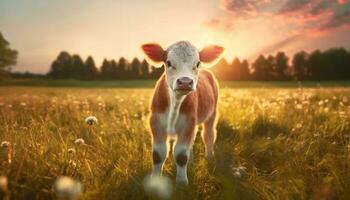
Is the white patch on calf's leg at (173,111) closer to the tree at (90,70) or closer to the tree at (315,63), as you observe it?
the tree at (315,63)

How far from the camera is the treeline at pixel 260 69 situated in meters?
76.8

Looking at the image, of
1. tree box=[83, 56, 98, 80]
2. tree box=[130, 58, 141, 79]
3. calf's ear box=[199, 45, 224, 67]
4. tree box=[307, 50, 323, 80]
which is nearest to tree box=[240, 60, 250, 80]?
tree box=[307, 50, 323, 80]

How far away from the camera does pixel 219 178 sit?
5.57m

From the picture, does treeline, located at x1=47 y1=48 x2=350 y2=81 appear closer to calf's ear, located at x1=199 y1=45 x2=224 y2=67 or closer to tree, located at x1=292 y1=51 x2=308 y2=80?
tree, located at x1=292 y1=51 x2=308 y2=80

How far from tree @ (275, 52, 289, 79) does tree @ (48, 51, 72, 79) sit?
120ft

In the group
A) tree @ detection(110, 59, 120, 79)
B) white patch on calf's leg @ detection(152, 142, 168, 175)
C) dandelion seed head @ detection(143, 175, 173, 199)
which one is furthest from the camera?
tree @ detection(110, 59, 120, 79)

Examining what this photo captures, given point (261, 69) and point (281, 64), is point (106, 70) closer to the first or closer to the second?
point (261, 69)

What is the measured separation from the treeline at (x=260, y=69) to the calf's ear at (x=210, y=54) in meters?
67.7

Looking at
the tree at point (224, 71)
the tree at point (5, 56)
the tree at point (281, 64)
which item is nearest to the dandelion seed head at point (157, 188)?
the tree at point (5, 56)

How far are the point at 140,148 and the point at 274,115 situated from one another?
→ 3919 mm

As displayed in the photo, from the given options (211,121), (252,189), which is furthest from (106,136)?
(252,189)

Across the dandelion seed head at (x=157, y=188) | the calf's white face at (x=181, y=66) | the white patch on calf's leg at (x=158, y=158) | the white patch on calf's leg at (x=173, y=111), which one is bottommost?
the dandelion seed head at (x=157, y=188)

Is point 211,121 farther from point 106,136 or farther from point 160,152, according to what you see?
point 160,152

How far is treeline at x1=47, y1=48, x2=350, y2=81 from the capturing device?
76750mm
